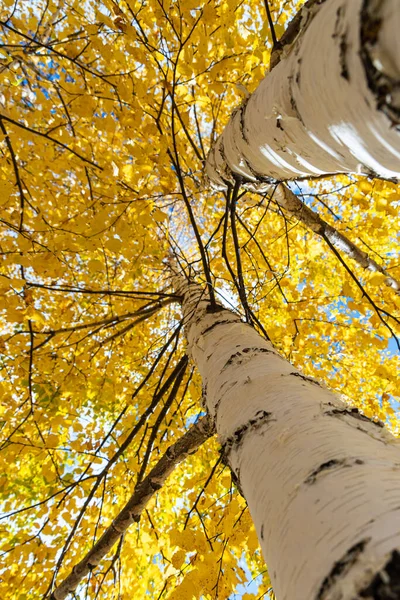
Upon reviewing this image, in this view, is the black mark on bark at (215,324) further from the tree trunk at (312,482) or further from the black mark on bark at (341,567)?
the black mark on bark at (341,567)

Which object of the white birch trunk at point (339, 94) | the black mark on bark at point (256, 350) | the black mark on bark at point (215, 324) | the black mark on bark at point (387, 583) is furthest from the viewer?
the black mark on bark at point (215, 324)

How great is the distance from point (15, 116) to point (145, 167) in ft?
6.12

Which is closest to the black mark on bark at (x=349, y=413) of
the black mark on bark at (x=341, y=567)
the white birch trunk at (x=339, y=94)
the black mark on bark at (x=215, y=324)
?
the black mark on bark at (x=341, y=567)

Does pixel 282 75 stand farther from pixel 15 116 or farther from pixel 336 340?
pixel 336 340

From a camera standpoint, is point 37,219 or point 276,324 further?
point 276,324

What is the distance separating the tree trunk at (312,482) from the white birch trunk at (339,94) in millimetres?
483

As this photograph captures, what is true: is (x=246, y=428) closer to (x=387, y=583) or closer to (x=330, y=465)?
(x=330, y=465)

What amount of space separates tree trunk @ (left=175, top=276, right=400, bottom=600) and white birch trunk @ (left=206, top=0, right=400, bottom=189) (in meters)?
0.48

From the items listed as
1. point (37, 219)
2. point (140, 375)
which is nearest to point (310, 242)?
point (140, 375)

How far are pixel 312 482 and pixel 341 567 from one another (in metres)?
0.14

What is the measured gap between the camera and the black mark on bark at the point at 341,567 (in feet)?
1.24

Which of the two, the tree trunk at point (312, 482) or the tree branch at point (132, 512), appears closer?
the tree trunk at point (312, 482)

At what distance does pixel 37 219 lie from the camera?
Answer: 201cm

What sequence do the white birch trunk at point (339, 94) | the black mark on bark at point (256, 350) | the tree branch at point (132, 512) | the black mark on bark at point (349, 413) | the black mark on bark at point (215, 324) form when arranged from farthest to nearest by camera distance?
the tree branch at point (132, 512) → the black mark on bark at point (215, 324) → the black mark on bark at point (256, 350) → the black mark on bark at point (349, 413) → the white birch trunk at point (339, 94)
